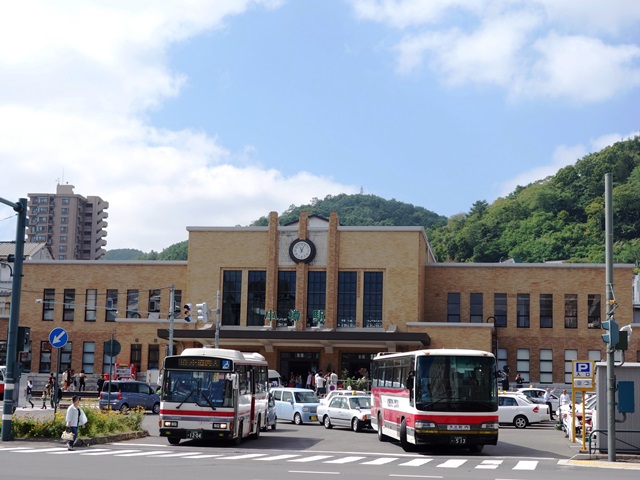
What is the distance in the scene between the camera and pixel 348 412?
33750 millimetres

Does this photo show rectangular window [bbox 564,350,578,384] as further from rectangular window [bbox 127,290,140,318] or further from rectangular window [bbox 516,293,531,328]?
rectangular window [bbox 127,290,140,318]

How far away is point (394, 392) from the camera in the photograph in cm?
2684

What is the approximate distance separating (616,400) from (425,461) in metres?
5.44

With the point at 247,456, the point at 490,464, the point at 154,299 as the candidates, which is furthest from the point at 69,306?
the point at 490,464

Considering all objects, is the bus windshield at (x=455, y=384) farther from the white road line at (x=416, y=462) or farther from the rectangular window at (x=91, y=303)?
the rectangular window at (x=91, y=303)

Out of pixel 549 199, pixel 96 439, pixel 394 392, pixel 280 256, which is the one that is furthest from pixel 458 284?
pixel 549 199

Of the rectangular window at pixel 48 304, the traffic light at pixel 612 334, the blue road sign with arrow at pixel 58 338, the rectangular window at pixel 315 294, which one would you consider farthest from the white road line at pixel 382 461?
the rectangular window at pixel 48 304

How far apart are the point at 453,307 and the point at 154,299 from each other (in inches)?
803

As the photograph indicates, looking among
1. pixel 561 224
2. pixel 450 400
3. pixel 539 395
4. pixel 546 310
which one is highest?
pixel 561 224

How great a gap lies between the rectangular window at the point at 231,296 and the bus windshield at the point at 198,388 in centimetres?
3242

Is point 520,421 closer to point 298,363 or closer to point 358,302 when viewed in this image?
point 358,302

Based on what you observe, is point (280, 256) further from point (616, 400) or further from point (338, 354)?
point (616, 400)

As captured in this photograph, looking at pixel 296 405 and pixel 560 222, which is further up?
pixel 560 222

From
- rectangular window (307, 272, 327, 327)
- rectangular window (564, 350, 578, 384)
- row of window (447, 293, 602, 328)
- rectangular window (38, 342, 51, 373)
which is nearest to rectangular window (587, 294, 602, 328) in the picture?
row of window (447, 293, 602, 328)
